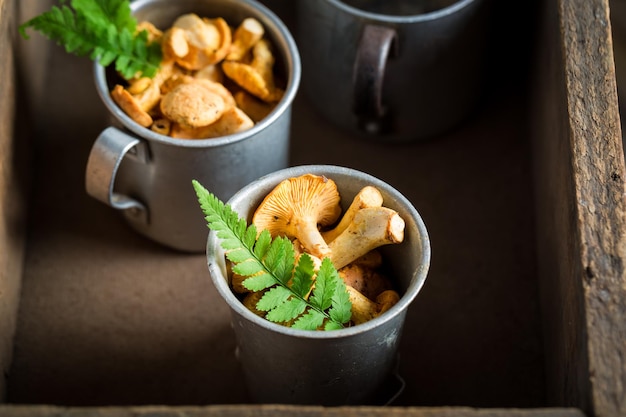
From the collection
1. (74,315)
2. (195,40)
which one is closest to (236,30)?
(195,40)

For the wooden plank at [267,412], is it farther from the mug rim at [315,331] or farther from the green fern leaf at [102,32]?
the green fern leaf at [102,32]

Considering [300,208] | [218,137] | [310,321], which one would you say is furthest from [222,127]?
[310,321]

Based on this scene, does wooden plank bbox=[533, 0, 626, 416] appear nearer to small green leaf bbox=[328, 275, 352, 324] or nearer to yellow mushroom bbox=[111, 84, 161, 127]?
small green leaf bbox=[328, 275, 352, 324]

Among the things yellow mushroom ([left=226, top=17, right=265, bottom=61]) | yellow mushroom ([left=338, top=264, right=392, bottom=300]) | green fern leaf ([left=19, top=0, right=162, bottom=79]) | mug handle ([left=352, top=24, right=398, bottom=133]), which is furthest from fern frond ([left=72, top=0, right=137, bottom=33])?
yellow mushroom ([left=338, top=264, right=392, bottom=300])

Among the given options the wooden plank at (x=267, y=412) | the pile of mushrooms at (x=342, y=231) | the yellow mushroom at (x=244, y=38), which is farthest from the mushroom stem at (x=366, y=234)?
the yellow mushroom at (x=244, y=38)

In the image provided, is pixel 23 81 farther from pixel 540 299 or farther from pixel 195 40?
pixel 540 299

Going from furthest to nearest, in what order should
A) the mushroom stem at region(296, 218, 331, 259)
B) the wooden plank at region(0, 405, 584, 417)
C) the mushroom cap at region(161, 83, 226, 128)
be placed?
the mushroom cap at region(161, 83, 226, 128)
the mushroom stem at region(296, 218, 331, 259)
the wooden plank at region(0, 405, 584, 417)
